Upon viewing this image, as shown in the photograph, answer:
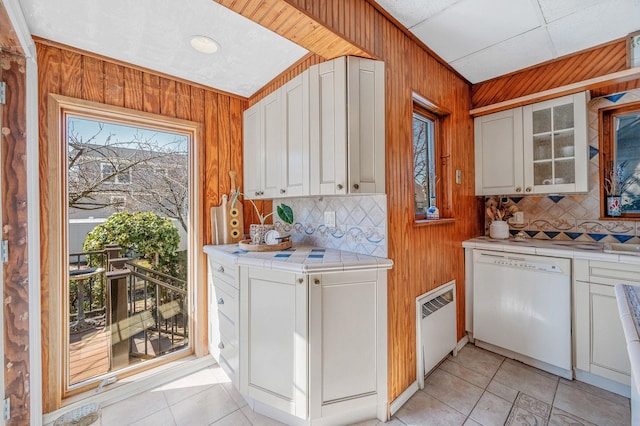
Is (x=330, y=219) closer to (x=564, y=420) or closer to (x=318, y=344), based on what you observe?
(x=318, y=344)

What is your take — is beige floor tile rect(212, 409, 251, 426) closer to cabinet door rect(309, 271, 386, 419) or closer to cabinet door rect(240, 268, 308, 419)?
cabinet door rect(240, 268, 308, 419)

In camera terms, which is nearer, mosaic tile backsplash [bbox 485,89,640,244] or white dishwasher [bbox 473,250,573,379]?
white dishwasher [bbox 473,250,573,379]

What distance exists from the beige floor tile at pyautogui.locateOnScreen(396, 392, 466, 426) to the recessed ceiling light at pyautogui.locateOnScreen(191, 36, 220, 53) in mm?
2708

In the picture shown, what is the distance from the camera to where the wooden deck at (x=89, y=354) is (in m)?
1.83

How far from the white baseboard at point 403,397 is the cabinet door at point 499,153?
192 centimetres

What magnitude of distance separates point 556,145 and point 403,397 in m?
2.41

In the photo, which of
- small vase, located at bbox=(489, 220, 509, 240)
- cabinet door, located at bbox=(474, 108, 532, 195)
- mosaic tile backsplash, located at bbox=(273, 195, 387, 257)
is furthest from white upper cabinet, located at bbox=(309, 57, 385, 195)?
small vase, located at bbox=(489, 220, 509, 240)

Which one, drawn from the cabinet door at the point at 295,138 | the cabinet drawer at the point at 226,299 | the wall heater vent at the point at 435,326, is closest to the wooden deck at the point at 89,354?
the cabinet drawer at the point at 226,299

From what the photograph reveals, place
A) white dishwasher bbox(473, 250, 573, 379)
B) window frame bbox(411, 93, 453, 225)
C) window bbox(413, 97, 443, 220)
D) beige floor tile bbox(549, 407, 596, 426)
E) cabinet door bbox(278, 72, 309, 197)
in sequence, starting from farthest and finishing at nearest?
window frame bbox(411, 93, 453, 225)
window bbox(413, 97, 443, 220)
white dishwasher bbox(473, 250, 573, 379)
cabinet door bbox(278, 72, 309, 197)
beige floor tile bbox(549, 407, 596, 426)

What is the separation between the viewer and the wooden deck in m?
1.83

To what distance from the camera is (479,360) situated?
2229 millimetres

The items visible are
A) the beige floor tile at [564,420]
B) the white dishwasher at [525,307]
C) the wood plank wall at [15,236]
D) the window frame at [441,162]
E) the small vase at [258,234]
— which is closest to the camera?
the wood plank wall at [15,236]

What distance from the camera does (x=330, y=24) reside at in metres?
1.38

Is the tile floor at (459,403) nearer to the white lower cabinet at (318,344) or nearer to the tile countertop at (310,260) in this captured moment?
the white lower cabinet at (318,344)
